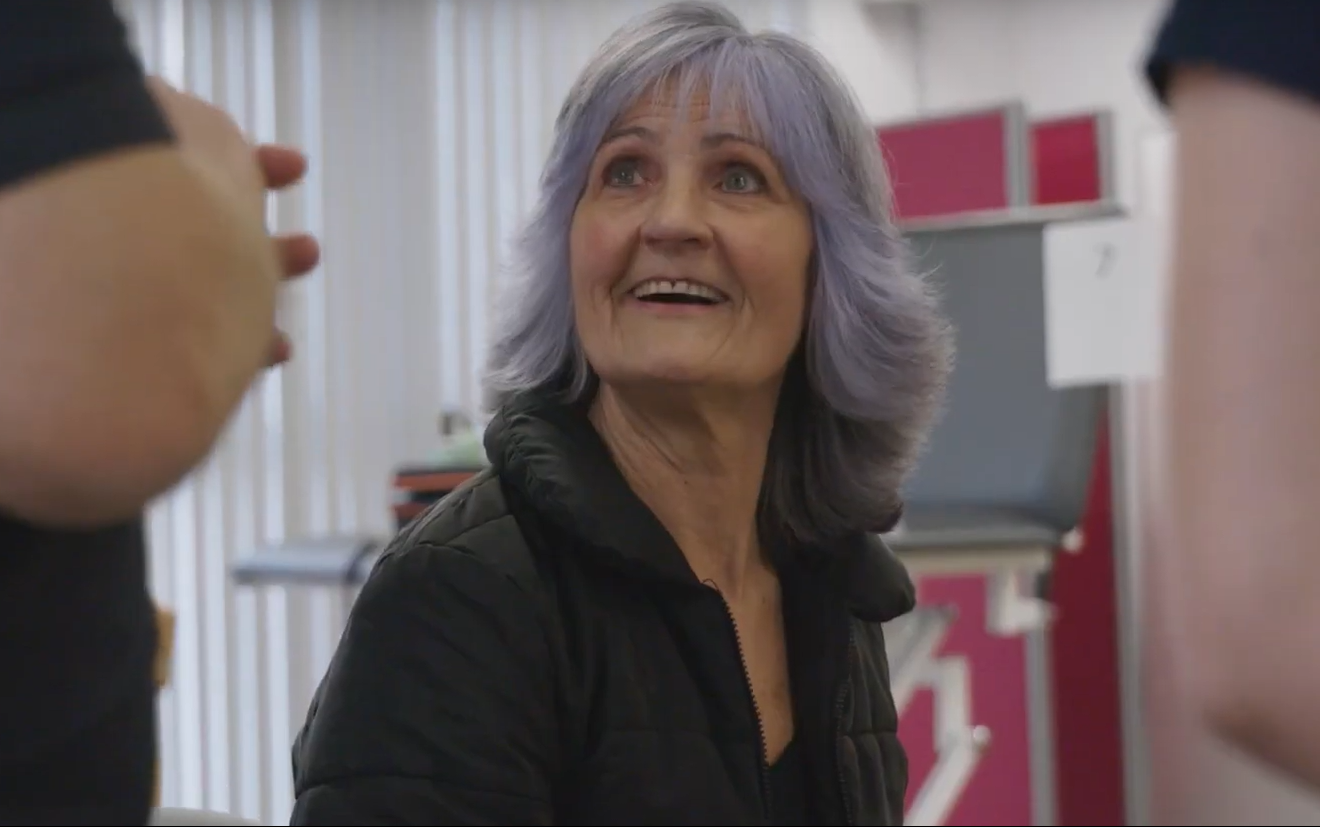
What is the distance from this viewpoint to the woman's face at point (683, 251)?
1.10 meters

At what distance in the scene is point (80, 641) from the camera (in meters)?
0.55

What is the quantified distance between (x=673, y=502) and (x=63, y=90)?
729 mm

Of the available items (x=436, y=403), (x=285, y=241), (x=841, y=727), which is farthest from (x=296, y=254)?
(x=436, y=403)

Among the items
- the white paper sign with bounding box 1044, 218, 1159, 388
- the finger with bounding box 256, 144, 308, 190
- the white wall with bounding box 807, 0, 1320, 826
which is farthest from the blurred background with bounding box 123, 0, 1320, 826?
the finger with bounding box 256, 144, 308, 190

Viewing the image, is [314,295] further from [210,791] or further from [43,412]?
[43,412]

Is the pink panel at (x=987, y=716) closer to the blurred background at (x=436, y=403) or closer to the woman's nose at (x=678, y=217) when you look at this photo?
the blurred background at (x=436, y=403)

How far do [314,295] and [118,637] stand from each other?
2.78 meters

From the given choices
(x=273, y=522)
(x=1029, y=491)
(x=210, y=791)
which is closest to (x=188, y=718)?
(x=210, y=791)

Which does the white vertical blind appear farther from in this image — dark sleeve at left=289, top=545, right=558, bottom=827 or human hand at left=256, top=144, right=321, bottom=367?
human hand at left=256, top=144, right=321, bottom=367

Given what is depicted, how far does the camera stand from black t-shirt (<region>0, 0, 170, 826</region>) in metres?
0.47

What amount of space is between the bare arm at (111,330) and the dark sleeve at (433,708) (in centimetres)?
42

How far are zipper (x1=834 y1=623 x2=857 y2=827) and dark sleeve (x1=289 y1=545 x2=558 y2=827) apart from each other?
0.23 m

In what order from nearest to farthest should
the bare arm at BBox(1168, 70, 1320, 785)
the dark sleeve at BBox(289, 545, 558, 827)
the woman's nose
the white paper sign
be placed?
the bare arm at BBox(1168, 70, 1320, 785), the dark sleeve at BBox(289, 545, 558, 827), the woman's nose, the white paper sign

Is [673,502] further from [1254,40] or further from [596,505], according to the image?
[1254,40]
